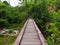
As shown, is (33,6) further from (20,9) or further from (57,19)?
(57,19)

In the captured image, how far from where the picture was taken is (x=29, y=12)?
2575 cm

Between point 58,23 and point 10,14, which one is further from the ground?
point 58,23

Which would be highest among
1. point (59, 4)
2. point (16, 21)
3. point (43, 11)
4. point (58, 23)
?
point (58, 23)

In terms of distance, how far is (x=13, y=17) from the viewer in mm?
25906

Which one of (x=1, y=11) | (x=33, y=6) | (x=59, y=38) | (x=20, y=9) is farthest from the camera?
(x=20, y=9)

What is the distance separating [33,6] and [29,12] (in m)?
0.81

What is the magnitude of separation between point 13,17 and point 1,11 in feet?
8.35

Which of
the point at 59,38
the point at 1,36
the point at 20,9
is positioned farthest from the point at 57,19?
the point at 20,9

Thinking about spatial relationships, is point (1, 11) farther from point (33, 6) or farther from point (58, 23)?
point (58, 23)

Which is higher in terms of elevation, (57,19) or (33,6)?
(57,19)

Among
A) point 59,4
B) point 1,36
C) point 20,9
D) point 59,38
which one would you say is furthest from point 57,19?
point 20,9

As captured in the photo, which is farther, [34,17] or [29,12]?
[29,12]

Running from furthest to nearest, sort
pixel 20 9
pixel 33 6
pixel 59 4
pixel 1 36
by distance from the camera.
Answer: pixel 20 9
pixel 33 6
pixel 1 36
pixel 59 4

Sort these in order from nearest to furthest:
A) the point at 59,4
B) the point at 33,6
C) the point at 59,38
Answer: the point at 59,38
the point at 59,4
the point at 33,6
